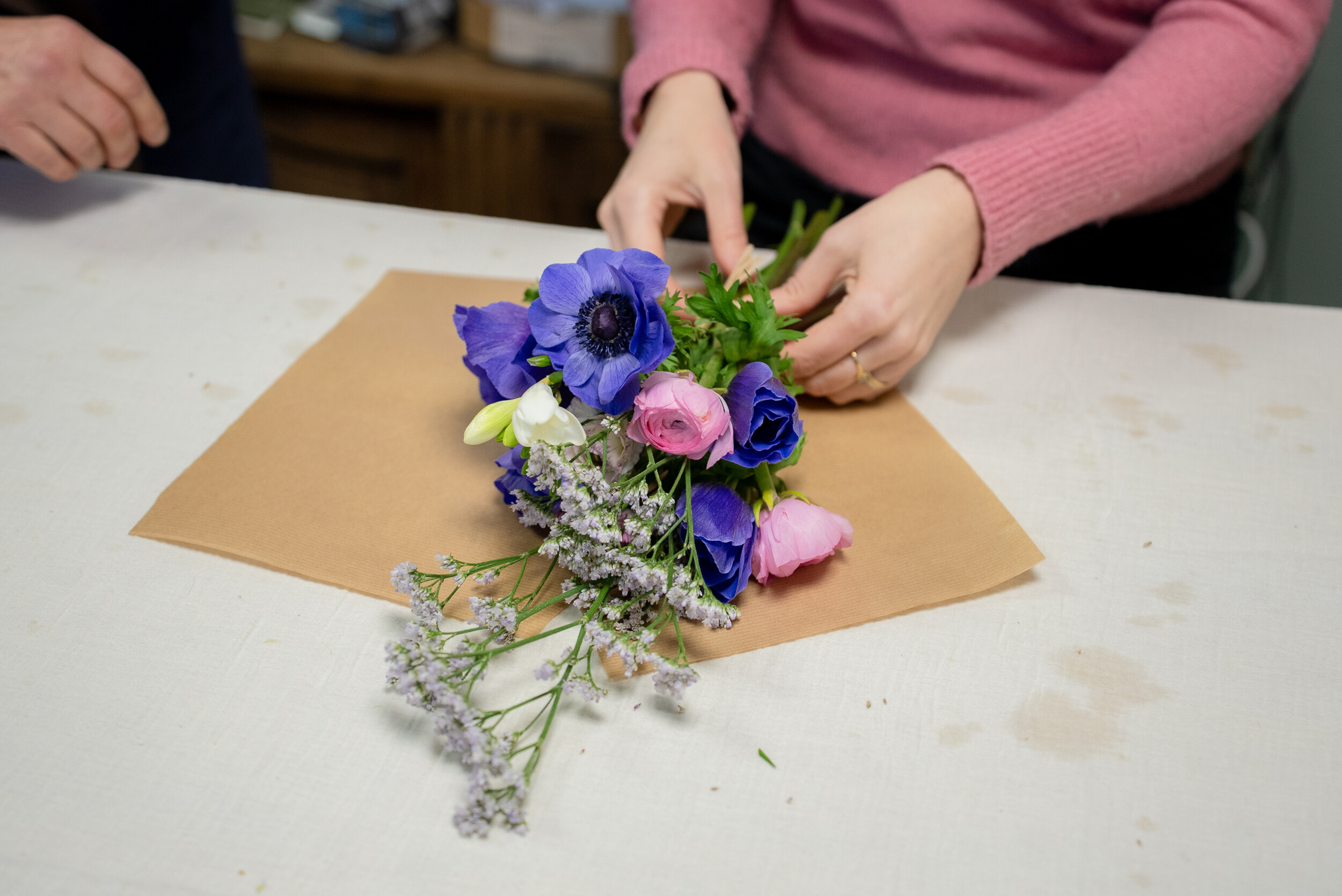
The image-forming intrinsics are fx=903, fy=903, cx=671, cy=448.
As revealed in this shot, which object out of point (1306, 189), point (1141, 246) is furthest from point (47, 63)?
point (1306, 189)

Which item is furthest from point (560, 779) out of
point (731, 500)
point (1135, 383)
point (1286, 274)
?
point (1286, 274)

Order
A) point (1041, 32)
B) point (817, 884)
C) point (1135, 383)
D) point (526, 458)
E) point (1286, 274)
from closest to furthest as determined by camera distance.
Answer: point (817, 884) → point (526, 458) → point (1135, 383) → point (1041, 32) → point (1286, 274)

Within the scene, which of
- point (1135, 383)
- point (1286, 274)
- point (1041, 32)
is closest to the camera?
point (1135, 383)

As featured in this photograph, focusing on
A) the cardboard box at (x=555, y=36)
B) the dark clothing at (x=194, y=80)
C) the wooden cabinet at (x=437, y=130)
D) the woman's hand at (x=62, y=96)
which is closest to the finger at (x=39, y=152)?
the woman's hand at (x=62, y=96)

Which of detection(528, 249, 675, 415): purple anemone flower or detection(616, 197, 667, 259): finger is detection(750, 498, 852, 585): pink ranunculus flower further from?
detection(616, 197, 667, 259): finger

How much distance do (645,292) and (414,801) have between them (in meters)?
0.29

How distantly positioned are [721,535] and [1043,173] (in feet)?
1.55

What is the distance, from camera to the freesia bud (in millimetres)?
529

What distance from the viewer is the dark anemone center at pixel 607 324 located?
505mm

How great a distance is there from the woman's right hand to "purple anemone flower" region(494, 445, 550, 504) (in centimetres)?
27

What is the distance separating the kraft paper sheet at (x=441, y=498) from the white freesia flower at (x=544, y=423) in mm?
126

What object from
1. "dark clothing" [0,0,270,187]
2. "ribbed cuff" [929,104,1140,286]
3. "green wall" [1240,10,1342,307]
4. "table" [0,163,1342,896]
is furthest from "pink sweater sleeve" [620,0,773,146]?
"green wall" [1240,10,1342,307]

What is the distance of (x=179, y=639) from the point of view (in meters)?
0.54

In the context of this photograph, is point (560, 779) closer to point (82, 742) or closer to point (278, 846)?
point (278, 846)
